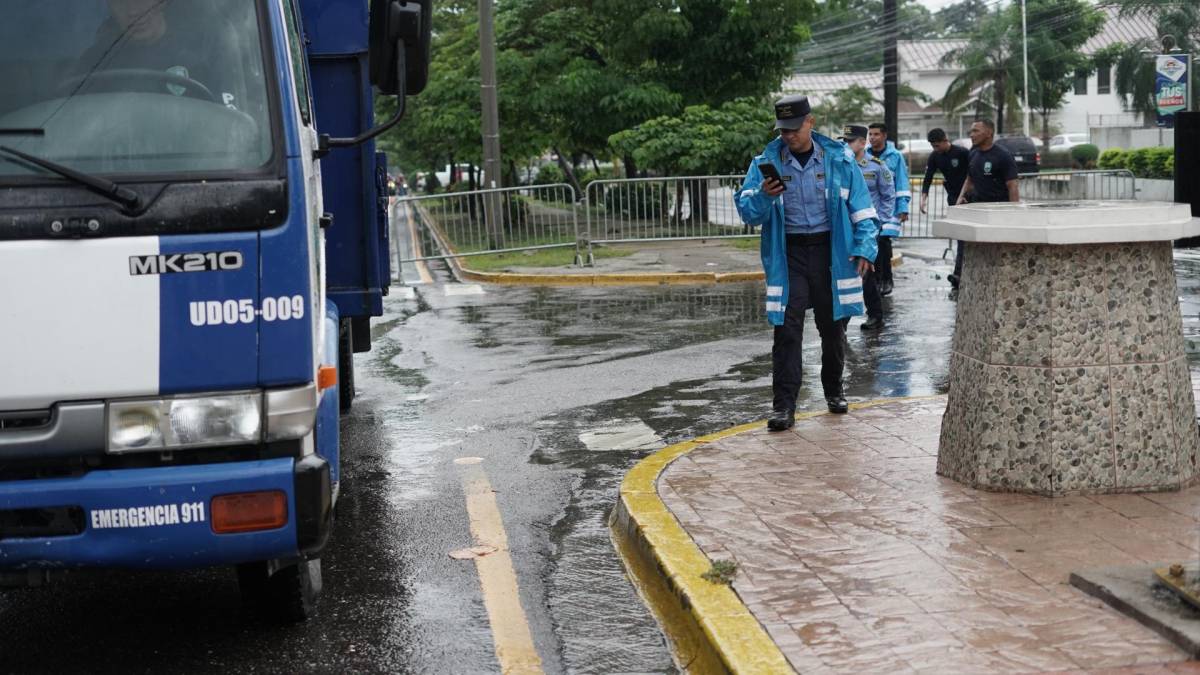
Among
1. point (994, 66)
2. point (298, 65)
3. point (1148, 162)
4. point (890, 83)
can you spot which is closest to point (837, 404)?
point (298, 65)

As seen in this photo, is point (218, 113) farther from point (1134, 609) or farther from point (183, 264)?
point (1134, 609)

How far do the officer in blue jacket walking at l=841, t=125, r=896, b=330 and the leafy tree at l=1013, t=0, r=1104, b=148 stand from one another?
64566 millimetres

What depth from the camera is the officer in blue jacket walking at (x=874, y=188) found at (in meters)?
13.4

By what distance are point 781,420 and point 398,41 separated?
12.6ft

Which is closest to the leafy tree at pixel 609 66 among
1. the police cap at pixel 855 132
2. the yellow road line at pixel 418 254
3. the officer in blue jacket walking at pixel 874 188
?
the yellow road line at pixel 418 254

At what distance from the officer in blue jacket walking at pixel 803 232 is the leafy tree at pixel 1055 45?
70.2m

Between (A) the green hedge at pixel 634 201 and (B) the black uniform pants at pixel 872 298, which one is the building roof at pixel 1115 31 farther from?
(B) the black uniform pants at pixel 872 298

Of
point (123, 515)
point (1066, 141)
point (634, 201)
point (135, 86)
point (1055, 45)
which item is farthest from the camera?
point (1055, 45)

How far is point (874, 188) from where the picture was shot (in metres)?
13.9

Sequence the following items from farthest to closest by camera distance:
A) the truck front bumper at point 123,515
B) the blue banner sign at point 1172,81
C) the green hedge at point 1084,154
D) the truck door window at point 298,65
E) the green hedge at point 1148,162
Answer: the green hedge at point 1084,154 → the green hedge at point 1148,162 → the blue banner sign at point 1172,81 → the truck door window at point 298,65 → the truck front bumper at point 123,515

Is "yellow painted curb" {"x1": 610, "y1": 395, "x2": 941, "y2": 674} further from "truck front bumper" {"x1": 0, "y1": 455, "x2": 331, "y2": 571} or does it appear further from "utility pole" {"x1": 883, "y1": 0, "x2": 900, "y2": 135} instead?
"utility pole" {"x1": 883, "y1": 0, "x2": 900, "y2": 135}

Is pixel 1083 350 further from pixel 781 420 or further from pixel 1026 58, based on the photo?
pixel 1026 58

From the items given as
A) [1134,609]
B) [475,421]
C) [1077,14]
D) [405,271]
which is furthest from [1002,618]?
[1077,14]

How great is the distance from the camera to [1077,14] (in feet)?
260
